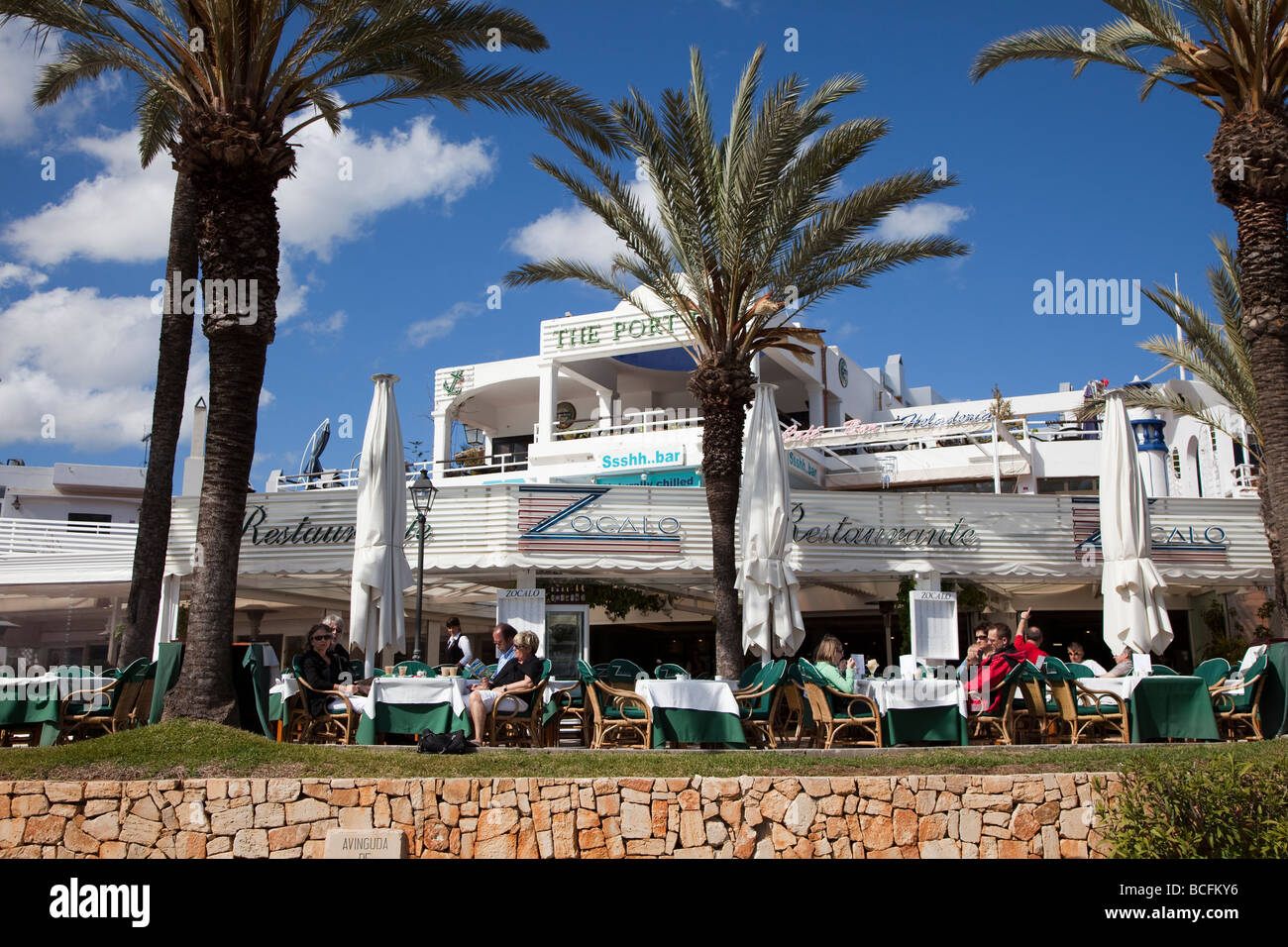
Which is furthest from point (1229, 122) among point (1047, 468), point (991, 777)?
point (1047, 468)

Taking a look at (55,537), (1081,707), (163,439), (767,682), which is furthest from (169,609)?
(1081,707)

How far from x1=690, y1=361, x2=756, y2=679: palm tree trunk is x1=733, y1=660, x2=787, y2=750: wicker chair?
13.0ft

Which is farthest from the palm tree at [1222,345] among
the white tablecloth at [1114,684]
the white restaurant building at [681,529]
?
the white tablecloth at [1114,684]

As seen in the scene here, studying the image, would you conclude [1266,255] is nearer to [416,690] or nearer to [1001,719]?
[1001,719]

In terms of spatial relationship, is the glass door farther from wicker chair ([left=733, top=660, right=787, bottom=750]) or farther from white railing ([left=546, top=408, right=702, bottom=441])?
wicker chair ([left=733, top=660, right=787, bottom=750])

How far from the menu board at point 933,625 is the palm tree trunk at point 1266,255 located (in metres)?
6.63

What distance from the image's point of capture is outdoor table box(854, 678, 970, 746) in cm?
980

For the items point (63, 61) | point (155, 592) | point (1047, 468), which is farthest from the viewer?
point (1047, 468)

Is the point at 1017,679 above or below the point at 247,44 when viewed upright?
below

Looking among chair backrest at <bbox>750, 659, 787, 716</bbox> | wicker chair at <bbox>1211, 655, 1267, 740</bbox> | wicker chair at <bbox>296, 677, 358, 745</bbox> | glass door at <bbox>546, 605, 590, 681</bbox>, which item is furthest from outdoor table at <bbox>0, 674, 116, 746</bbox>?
wicker chair at <bbox>1211, 655, 1267, 740</bbox>

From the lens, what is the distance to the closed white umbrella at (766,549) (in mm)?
13359
